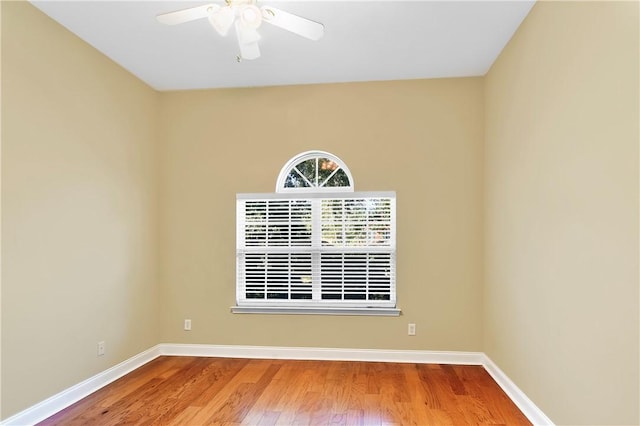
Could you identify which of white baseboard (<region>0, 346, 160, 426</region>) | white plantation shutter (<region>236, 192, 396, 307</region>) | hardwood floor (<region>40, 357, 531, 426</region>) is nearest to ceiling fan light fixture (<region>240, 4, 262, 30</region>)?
white plantation shutter (<region>236, 192, 396, 307</region>)

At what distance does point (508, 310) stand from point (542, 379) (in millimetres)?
665

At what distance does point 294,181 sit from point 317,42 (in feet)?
4.73

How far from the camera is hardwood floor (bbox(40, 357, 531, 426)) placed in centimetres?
254

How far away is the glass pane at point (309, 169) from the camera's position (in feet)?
12.8

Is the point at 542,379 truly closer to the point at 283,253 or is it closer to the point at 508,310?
the point at 508,310

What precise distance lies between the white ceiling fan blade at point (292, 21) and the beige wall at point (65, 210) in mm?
1667

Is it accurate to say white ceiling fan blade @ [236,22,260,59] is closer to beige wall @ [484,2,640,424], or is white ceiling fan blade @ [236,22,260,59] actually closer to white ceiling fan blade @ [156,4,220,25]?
white ceiling fan blade @ [156,4,220,25]

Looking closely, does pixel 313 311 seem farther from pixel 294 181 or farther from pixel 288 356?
pixel 294 181

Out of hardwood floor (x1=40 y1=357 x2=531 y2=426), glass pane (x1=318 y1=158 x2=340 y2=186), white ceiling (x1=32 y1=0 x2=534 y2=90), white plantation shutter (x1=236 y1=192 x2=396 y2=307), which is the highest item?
white ceiling (x1=32 y1=0 x2=534 y2=90)

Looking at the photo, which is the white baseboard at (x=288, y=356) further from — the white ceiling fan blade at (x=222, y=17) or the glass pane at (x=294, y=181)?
the white ceiling fan blade at (x=222, y=17)

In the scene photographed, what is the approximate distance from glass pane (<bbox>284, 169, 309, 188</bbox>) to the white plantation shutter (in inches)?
5.3

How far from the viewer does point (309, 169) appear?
391 cm

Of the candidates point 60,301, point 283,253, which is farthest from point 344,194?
point 60,301

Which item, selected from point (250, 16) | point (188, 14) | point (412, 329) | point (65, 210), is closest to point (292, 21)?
point (250, 16)
